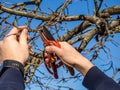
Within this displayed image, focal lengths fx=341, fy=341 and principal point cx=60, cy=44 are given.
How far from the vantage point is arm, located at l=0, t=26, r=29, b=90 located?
4.03ft

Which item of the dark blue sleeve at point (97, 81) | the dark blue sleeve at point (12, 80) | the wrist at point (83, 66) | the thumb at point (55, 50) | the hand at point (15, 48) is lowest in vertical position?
the dark blue sleeve at point (97, 81)

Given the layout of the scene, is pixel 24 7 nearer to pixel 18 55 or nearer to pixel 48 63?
pixel 48 63

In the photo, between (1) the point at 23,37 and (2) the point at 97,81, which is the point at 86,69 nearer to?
(2) the point at 97,81

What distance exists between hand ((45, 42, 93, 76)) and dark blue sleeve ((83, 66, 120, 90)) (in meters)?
0.04

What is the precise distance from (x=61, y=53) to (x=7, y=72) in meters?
0.34

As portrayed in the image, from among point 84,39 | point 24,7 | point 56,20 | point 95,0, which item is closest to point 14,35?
point 56,20

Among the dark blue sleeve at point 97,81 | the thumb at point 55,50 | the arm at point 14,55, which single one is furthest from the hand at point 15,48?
the dark blue sleeve at point 97,81

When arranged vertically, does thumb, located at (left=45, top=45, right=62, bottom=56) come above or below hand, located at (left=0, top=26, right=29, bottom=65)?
below

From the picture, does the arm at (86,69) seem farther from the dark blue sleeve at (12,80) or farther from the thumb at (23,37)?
the dark blue sleeve at (12,80)

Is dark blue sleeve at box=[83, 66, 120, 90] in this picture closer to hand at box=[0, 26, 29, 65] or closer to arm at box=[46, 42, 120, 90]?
arm at box=[46, 42, 120, 90]

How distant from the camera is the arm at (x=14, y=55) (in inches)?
48.4

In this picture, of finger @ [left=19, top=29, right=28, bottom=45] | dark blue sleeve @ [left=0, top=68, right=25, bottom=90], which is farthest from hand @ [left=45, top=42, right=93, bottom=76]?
dark blue sleeve @ [left=0, top=68, right=25, bottom=90]

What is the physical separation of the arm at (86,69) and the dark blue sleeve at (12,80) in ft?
0.93

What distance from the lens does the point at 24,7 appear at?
3.62 meters
